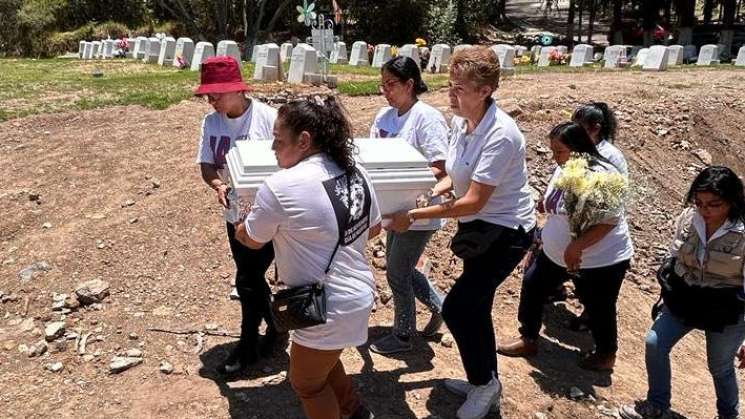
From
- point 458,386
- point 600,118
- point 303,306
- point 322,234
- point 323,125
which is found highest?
point 323,125

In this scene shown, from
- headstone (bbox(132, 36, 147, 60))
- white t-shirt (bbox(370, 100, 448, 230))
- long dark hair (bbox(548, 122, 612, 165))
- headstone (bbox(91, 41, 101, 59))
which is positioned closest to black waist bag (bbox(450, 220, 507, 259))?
white t-shirt (bbox(370, 100, 448, 230))

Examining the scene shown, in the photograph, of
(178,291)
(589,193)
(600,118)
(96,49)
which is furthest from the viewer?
(96,49)

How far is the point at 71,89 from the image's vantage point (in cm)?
1206

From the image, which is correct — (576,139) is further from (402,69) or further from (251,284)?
(251,284)

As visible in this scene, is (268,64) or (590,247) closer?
(590,247)

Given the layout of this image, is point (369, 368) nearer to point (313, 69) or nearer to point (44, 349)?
point (44, 349)

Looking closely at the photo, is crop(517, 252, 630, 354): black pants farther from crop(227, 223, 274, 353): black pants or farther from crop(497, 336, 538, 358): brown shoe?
crop(227, 223, 274, 353): black pants

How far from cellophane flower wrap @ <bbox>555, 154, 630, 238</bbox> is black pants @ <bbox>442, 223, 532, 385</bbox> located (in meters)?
0.62

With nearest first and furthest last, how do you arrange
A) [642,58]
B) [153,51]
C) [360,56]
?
[642,58] → [360,56] → [153,51]

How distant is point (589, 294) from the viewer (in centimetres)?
399

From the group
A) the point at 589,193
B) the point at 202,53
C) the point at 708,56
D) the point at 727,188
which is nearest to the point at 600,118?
the point at 589,193

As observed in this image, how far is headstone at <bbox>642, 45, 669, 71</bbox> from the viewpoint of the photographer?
636 inches

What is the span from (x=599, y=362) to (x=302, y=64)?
8.49m

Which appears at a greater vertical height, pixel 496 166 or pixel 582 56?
pixel 496 166
